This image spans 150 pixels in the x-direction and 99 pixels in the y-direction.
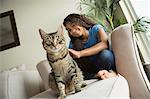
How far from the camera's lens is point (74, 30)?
4.94 ft

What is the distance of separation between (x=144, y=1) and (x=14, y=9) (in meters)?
1.48

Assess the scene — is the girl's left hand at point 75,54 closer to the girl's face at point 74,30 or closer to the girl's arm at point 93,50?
the girl's arm at point 93,50

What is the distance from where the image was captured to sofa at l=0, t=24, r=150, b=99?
1104 mm

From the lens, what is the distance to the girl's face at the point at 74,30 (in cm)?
150

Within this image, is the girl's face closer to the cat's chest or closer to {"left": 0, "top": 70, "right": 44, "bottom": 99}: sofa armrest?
the cat's chest

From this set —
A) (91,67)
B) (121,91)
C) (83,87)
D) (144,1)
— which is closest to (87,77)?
(91,67)

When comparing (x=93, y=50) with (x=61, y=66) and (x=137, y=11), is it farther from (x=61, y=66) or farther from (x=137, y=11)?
(x=137, y=11)

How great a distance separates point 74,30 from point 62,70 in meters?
0.37

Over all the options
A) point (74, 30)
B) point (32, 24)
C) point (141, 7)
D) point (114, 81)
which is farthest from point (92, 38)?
point (32, 24)

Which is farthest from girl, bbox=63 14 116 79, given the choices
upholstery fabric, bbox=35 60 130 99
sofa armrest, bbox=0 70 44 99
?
sofa armrest, bbox=0 70 44 99

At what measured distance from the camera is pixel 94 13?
2.74m

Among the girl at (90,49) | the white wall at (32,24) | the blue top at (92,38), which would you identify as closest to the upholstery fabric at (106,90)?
the girl at (90,49)

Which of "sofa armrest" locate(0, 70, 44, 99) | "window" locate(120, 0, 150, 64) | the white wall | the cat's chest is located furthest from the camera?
the white wall

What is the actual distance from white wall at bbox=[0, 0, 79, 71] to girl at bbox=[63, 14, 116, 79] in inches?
50.7
